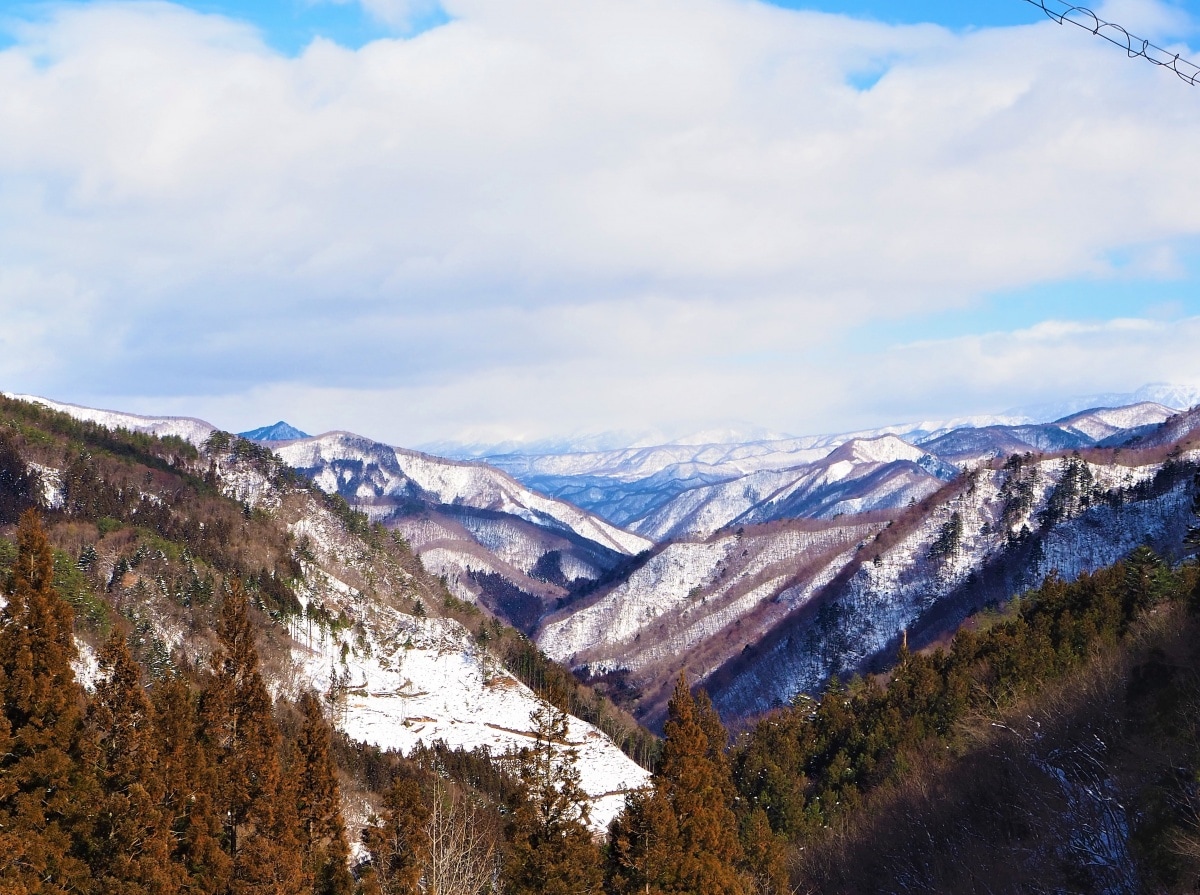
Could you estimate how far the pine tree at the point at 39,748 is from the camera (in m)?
25.4

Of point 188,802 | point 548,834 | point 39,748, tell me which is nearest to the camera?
point 39,748

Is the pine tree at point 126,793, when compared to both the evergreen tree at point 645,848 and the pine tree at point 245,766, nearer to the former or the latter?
the pine tree at point 245,766

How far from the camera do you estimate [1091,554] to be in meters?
155

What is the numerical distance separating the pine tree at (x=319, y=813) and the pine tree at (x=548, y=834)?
10.9 meters

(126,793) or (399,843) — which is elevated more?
(126,793)

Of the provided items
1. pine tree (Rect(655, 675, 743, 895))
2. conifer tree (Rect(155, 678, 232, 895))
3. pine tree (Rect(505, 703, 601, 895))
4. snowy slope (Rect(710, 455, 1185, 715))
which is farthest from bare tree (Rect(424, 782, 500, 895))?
snowy slope (Rect(710, 455, 1185, 715))

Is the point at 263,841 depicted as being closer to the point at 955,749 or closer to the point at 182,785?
the point at 182,785

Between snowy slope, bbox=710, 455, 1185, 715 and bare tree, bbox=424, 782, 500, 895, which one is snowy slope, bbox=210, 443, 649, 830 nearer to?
bare tree, bbox=424, 782, 500, 895

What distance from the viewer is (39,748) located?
85.5 ft

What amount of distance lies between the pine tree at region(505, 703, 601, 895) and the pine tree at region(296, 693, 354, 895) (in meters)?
10.9

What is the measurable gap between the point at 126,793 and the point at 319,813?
14.8 metres

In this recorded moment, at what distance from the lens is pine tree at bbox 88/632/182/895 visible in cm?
2678

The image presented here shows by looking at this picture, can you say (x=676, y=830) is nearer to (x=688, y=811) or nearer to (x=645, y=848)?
(x=688, y=811)

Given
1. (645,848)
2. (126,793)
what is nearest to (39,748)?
(126,793)
